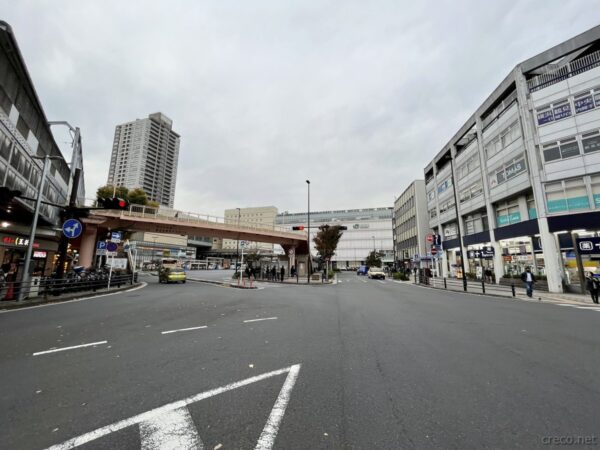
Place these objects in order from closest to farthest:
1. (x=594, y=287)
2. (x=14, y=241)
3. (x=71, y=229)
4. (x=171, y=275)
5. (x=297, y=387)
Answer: (x=297, y=387) → (x=71, y=229) → (x=594, y=287) → (x=14, y=241) → (x=171, y=275)

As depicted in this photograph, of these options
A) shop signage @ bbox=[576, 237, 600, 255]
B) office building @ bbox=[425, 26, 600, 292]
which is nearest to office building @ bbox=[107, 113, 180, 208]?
office building @ bbox=[425, 26, 600, 292]

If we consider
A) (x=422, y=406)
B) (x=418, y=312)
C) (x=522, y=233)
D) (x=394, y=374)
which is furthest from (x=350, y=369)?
(x=522, y=233)

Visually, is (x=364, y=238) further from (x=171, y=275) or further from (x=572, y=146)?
(x=171, y=275)

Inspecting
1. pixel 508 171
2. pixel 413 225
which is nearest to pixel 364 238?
pixel 413 225

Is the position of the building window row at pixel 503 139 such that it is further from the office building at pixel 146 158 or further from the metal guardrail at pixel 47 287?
the office building at pixel 146 158

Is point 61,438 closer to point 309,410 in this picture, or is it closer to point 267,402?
point 267,402

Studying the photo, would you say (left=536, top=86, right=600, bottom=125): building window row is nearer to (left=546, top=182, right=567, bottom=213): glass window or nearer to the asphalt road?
(left=546, top=182, right=567, bottom=213): glass window

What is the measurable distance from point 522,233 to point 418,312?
770 inches

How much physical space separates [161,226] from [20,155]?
52.8 ft

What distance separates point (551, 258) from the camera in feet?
66.3

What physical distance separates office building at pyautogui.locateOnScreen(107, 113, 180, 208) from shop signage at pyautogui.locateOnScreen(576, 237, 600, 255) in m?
136

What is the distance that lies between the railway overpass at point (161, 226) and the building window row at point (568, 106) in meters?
27.1

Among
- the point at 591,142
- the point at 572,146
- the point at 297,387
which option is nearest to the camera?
the point at 297,387

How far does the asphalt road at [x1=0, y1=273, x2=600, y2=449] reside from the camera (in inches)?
106
